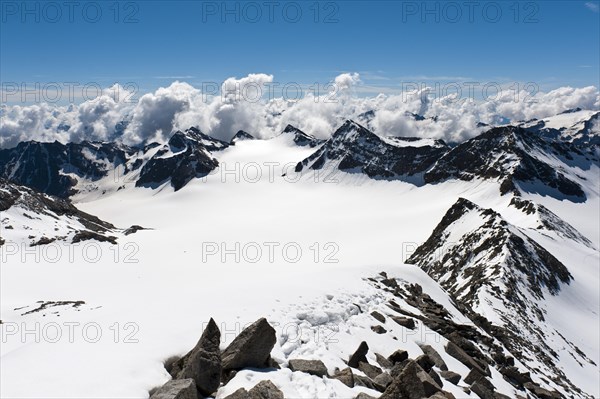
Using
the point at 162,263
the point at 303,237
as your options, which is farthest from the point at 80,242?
the point at 303,237

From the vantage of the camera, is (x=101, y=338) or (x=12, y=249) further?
(x=12, y=249)

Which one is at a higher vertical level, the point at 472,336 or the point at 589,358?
the point at 472,336

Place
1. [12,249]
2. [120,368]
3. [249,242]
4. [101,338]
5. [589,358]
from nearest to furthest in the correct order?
[120,368] → [101,338] → [589,358] → [12,249] → [249,242]

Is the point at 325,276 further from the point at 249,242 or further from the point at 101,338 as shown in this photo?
the point at 249,242

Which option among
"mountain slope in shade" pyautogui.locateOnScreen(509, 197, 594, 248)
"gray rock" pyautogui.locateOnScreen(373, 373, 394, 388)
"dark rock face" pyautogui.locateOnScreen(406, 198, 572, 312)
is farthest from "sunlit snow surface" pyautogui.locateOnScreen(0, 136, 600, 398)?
"dark rock face" pyautogui.locateOnScreen(406, 198, 572, 312)

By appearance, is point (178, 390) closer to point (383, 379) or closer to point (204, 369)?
point (204, 369)

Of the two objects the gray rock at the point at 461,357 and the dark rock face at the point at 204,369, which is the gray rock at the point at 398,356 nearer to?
the gray rock at the point at 461,357

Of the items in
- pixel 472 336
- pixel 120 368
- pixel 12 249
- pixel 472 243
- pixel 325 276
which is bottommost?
pixel 12 249
